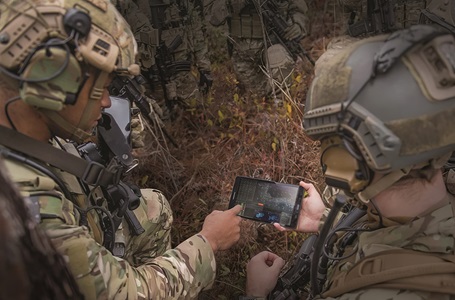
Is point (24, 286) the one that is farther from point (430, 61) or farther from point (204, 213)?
point (204, 213)

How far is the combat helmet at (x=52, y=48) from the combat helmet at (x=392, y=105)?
34.4 inches

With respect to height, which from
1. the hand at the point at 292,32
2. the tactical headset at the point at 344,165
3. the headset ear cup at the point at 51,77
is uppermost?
the hand at the point at 292,32

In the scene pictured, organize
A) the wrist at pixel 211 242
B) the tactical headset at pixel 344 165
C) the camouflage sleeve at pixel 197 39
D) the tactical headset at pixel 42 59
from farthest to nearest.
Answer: the camouflage sleeve at pixel 197 39 → the wrist at pixel 211 242 → the tactical headset at pixel 42 59 → the tactical headset at pixel 344 165

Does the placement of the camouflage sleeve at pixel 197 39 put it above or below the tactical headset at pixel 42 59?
above

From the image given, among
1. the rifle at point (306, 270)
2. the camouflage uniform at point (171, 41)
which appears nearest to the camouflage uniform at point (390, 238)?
the rifle at point (306, 270)

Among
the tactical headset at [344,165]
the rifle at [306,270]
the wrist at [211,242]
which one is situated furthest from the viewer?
the wrist at [211,242]

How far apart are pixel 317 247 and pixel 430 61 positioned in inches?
30.2

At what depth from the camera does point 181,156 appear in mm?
4770

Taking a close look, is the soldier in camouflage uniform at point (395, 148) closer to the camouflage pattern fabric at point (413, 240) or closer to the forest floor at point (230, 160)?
the camouflage pattern fabric at point (413, 240)

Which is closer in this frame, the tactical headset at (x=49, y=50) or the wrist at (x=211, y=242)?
the tactical headset at (x=49, y=50)

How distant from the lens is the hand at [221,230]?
86.0 inches

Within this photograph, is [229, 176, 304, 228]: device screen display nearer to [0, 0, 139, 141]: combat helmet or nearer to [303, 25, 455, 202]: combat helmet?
[303, 25, 455, 202]: combat helmet

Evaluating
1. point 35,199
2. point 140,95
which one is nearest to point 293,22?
point 140,95

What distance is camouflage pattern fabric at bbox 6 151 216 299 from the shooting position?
5.24 ft
